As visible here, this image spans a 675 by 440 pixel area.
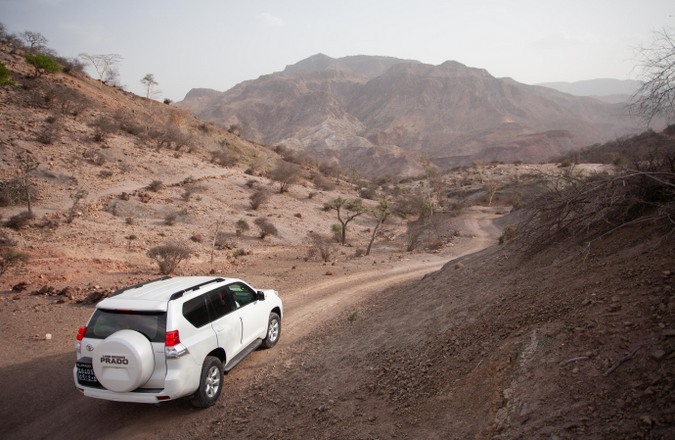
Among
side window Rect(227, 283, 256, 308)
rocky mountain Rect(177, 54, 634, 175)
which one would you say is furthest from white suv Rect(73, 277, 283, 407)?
rocky mountain Rect(177, 54, 634, 175)

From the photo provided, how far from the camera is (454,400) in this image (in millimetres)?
4703

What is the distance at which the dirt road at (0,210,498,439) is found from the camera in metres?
5.64

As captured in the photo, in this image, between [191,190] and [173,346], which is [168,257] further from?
[191,190]

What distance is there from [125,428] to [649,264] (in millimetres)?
7403

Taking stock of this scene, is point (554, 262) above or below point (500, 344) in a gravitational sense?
above

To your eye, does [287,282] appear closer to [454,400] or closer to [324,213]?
[454,400]

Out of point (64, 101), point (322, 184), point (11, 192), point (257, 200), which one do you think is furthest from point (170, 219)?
point (322, 184)

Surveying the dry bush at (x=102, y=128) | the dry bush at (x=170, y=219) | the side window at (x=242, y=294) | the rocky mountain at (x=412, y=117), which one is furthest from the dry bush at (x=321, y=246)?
the rocky mountain at (x=412, y=117)

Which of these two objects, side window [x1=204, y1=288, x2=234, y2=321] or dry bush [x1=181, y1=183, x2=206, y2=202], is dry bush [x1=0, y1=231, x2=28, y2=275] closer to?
side window [x1=204, y1=288, x2=234, y2=321]

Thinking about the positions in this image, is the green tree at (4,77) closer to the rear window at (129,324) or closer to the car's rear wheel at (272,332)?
the car's rear wheel at (272,332)

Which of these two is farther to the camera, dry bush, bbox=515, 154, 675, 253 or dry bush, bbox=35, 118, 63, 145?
dry bush, bbox=35, 118, 63, 145

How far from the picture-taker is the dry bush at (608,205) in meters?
5.76

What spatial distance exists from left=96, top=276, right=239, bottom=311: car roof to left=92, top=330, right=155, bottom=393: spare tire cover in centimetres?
49

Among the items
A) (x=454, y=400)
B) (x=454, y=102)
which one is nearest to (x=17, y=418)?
(x=454, y=400)
